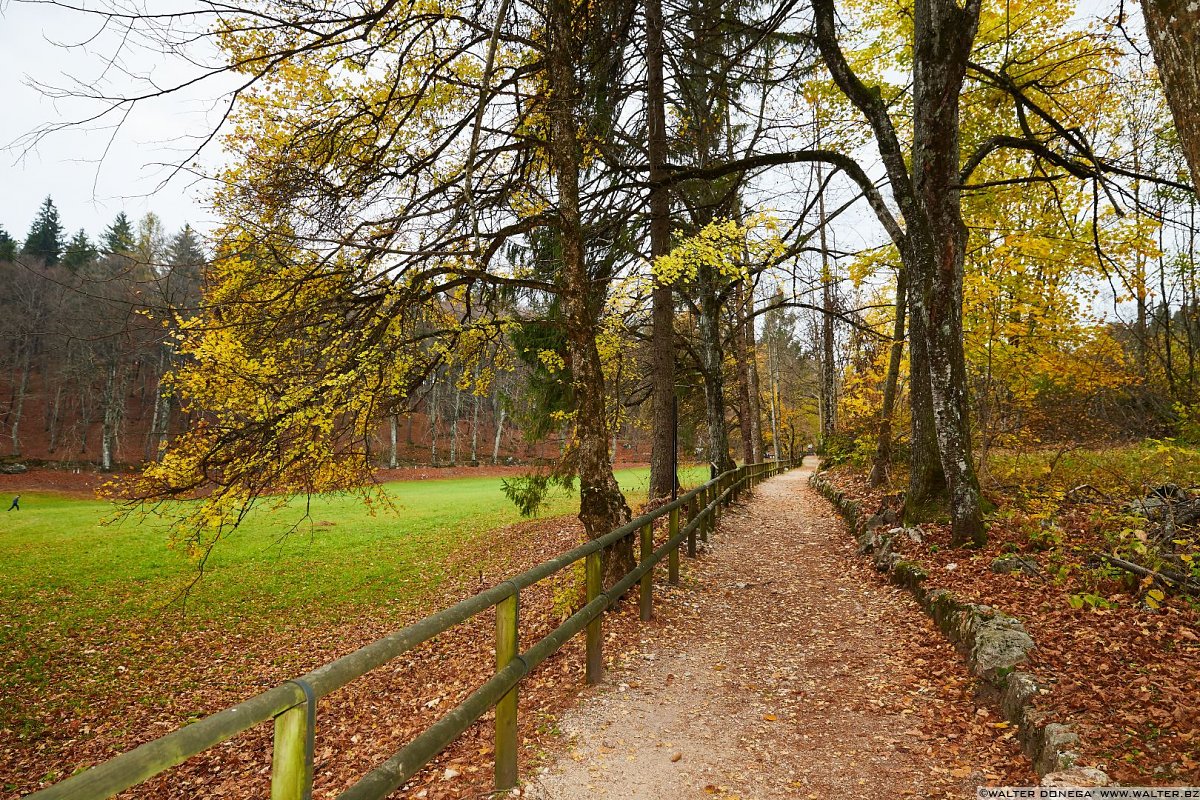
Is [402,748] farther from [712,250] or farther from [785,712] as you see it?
[712,250]

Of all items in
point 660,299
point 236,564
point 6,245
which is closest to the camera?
point 660,299

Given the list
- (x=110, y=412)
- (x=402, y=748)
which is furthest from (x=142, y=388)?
(x=402, y=748)

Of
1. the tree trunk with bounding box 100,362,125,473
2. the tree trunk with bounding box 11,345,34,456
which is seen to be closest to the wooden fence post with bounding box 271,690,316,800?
the tree trunk with bounding box 100,362,125,473

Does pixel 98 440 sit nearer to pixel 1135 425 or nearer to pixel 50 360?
pixel 50 360

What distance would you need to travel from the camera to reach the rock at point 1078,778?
2.87 m

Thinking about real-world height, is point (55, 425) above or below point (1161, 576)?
above

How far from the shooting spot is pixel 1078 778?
2.95 meters

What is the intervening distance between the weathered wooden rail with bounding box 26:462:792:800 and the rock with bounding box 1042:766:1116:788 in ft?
8.90

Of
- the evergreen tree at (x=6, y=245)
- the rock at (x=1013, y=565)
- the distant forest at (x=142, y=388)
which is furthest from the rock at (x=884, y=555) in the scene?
the evergreen tree at (x=6, y=245)

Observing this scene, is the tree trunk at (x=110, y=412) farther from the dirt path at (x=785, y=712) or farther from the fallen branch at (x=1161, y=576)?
the fallen branch at (x=1161, y=576)

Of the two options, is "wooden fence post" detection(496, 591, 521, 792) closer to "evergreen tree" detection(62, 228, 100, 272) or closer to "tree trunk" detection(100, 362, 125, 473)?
"evergreen tree" detection(62, 228, 100, 272)

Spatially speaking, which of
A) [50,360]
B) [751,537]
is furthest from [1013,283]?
[50,360]

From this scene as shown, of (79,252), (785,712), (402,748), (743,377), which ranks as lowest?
(785,712)

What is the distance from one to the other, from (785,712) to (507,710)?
224 centimetres
